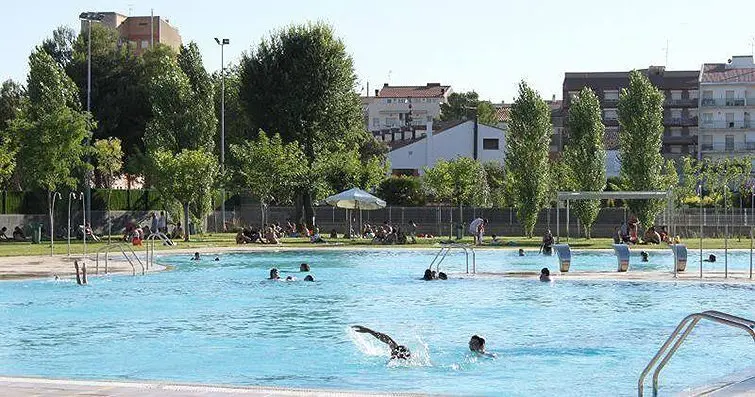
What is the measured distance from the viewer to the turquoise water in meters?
15.9

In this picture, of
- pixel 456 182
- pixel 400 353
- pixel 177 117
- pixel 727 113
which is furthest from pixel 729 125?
pixel 400 353

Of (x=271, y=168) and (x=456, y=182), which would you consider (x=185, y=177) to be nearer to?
(x=271, y=168)

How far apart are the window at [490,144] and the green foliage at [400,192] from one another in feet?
Result: 85.0

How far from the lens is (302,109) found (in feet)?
213

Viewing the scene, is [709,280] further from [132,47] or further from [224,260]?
[132,47]

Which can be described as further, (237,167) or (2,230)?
(237,167)

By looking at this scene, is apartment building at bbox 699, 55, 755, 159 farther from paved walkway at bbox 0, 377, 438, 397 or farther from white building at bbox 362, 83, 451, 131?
paved walkway at bbox 0, 377, 438, 397

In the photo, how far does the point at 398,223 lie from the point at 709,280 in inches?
1553

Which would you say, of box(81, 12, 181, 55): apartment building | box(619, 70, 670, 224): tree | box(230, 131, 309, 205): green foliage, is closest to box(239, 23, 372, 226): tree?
box(230, 131, 309, 205): green foliage

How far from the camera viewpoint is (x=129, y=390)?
406 inches

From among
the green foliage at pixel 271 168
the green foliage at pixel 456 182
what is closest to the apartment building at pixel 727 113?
the green foliage at pixel 456 182

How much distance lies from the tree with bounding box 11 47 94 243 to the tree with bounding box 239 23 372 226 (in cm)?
1465

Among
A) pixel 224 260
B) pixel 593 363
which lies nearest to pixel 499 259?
pixel 224 260

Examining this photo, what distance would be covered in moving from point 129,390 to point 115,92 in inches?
2641
